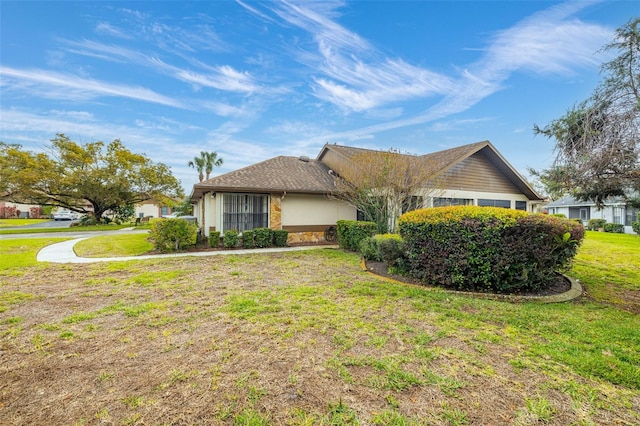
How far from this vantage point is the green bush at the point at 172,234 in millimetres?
11562

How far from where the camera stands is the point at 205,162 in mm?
40406

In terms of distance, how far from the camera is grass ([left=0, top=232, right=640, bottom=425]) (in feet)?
7.93

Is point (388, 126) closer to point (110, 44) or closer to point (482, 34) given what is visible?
point (482, 34)

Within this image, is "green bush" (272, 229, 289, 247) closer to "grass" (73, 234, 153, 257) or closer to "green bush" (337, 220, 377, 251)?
"green bush" (337, 220, 377, 251)

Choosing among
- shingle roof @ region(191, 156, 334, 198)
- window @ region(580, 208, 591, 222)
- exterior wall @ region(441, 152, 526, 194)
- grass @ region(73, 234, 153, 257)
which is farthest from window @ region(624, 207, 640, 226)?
grass @ region(73, 234, 153, 257)

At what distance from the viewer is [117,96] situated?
1445cm

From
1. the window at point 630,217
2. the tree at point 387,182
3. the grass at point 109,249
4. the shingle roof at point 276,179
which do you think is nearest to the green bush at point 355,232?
the tree at point 387,182

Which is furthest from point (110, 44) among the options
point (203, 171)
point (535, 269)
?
point (203, 171)

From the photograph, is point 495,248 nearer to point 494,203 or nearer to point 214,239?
point 214,239

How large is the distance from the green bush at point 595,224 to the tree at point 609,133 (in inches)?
944

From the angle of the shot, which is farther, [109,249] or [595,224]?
[595,224]

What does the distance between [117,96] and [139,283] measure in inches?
492

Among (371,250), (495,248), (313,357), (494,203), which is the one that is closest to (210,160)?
(494,203)

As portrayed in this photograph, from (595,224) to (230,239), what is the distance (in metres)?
29.0
